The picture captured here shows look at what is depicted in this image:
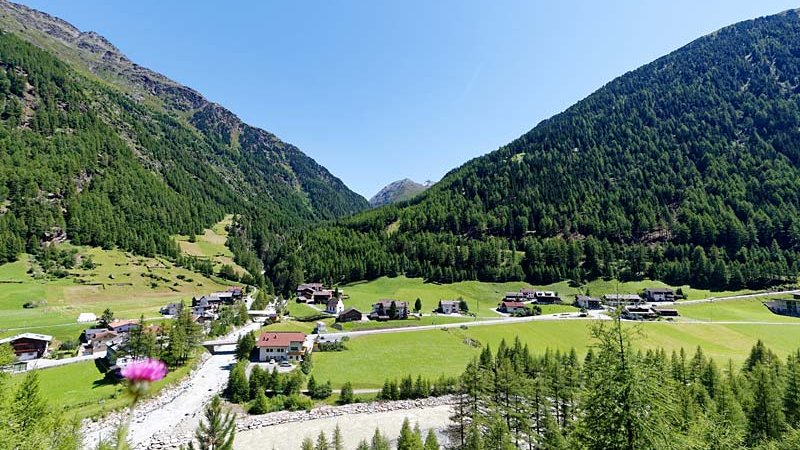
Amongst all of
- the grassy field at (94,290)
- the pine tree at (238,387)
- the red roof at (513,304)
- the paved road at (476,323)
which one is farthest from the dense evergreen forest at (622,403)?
the grassy field at (94,290)

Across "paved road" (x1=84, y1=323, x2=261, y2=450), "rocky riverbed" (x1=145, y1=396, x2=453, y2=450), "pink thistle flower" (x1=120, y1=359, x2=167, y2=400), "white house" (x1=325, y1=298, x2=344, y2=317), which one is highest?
"pink thistle flower" (x1=120, y1=359, x2=167, y2=400)

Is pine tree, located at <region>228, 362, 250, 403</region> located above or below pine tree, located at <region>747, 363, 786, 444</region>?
below

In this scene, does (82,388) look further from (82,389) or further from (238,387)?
(238,387)

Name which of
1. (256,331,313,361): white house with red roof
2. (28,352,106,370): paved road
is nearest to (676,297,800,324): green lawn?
(256,331,313,361): white house with red roof

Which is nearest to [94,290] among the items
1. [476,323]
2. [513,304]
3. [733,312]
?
[476,323]

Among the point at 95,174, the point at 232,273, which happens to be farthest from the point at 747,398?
the point at 95,174

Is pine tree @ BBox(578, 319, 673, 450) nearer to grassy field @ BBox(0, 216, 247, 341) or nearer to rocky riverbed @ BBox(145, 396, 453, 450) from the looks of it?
rocky riverbed @ BBox(145, 396, 453, 450)
